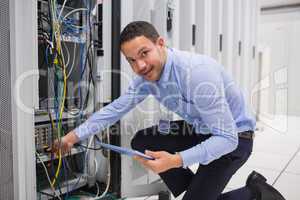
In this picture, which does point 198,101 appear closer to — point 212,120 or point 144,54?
point 212,120

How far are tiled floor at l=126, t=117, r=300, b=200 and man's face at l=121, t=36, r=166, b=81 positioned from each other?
103 centimetres

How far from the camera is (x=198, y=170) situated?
136 centimetres

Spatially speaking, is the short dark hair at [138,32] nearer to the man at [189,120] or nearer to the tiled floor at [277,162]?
the man at [189,120]

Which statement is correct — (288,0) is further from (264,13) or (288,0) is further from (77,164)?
(77,164)

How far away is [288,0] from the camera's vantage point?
17.1 ft

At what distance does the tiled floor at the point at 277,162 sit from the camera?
2133 millimetres

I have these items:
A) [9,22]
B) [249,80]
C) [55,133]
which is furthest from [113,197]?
[249,80]

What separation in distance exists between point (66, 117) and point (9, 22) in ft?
2.05

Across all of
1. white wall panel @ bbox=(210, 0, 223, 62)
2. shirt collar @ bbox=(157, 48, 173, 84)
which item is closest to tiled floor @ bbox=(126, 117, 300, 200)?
shirt collar @ bbox=(157, 48, 173, 84)

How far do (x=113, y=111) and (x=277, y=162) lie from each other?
1.95m

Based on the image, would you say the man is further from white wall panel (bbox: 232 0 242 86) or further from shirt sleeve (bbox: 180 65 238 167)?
white wall panel (bbox: 232 0 242 86)

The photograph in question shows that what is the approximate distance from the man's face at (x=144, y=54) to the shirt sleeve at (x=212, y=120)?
0.18m

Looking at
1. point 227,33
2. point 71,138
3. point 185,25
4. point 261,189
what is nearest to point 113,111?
point 71,138

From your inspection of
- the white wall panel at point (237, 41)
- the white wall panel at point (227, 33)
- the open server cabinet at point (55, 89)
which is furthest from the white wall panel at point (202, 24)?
the open server cabinet at point (55, 89)
